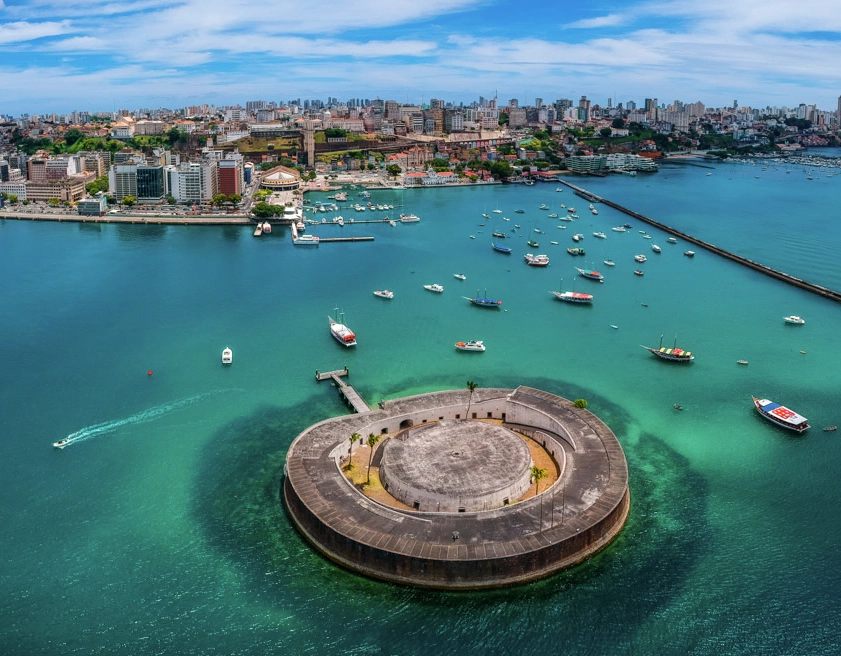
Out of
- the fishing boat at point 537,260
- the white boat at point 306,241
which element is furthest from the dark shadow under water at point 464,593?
the white boat at point 306,241

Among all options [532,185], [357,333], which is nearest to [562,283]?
[357,333]

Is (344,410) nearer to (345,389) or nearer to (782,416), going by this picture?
(345,389)

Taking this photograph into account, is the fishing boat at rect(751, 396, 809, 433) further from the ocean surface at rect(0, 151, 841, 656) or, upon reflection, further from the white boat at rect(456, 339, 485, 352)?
the white boat at rect(456, 339, 485, 352)

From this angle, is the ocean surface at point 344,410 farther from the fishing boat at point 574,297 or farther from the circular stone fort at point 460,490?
the fishing boat at point 574,297

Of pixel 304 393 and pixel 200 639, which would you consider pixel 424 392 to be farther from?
pixel 200 639

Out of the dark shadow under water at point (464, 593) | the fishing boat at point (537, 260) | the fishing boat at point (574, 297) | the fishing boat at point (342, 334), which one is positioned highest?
the fishing boat at point (537, 260)

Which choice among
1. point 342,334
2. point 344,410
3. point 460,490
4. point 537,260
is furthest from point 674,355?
point 537,260
